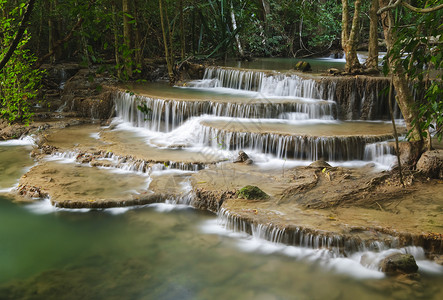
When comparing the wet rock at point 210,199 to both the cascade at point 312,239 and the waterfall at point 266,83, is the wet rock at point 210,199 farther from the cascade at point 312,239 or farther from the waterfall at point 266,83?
the waterfall at point 266,83

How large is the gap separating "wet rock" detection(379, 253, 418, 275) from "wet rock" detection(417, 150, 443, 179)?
2.50 m

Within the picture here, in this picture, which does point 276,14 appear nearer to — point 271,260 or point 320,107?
point 320,107

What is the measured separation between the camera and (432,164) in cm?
722

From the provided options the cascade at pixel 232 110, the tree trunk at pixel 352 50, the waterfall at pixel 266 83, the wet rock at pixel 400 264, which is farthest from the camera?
the tree trunk at pixel 352 50

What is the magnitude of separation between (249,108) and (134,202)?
4.38m

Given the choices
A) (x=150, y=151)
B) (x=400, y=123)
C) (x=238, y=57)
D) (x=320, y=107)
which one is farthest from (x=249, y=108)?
(x=238, y=57)

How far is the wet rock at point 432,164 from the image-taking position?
7.19 meters

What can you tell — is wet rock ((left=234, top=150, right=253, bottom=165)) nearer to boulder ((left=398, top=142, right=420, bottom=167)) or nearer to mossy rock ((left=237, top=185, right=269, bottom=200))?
mossy rock ((left=237, top=185, right=269, bottom=200))

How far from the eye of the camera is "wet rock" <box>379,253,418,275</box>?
514 cm

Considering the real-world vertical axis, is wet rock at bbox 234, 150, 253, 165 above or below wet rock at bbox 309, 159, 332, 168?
below

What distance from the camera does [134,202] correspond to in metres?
7.05

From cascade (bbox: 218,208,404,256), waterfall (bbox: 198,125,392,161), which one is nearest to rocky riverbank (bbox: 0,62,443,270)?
cascade (bbox: 218,208,404,256)

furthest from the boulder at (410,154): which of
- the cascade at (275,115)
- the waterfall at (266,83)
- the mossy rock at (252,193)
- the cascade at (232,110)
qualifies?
the waterfall at (266,83)

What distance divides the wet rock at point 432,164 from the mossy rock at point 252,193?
2.63m
